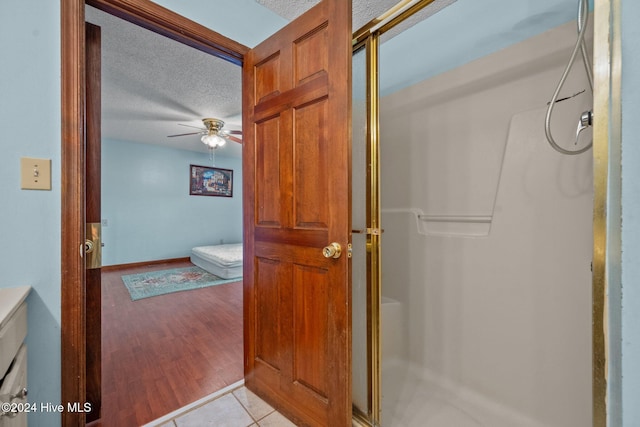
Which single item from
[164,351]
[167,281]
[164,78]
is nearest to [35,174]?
[164,351]

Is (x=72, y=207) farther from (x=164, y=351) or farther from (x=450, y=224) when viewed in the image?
(x=450, y=224)

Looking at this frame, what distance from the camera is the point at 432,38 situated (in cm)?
175

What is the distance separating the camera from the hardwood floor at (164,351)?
5.09 feet

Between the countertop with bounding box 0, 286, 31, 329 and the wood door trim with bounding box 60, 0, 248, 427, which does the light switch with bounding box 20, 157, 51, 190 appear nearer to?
the wood door trim with bounding box 60, 0, 248, 427

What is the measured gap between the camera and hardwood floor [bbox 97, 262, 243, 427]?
1.55m

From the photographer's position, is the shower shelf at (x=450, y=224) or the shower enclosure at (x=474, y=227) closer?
the shower enclosure at (x=474, y=227)

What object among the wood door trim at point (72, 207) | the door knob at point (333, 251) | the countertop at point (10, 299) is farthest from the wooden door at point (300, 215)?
the countertop at point (10, 299)

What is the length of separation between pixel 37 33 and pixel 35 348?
125 centimetres

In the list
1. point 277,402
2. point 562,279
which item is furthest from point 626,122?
point 277,402

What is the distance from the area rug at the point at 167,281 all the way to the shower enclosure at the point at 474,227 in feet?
10.6

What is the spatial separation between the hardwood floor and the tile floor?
3.5 inches

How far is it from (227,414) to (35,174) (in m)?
1.47

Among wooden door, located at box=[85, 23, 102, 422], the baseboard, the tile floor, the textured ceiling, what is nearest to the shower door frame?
the tile floor

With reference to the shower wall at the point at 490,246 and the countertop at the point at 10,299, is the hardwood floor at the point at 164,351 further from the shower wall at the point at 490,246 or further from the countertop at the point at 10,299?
the shower wall at the point at 490,246
